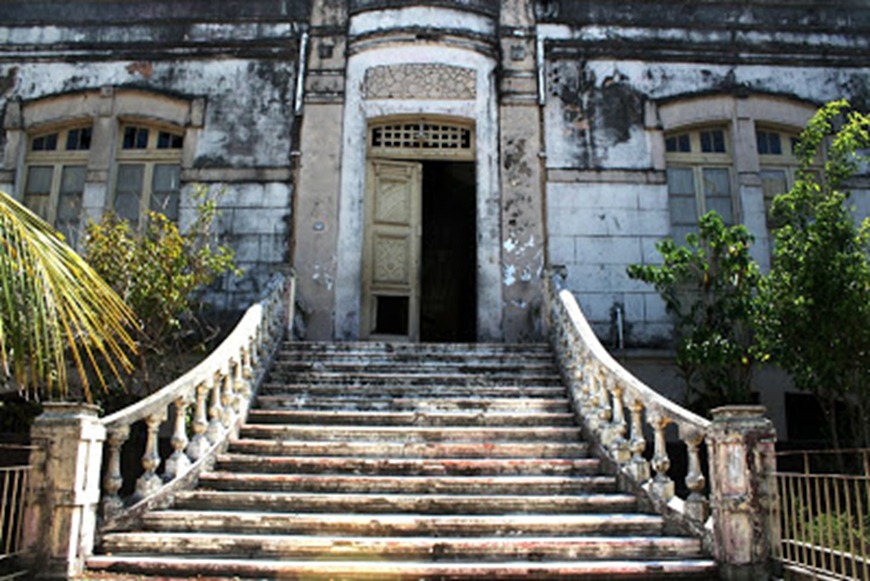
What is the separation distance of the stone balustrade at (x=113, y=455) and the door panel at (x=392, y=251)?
3102 millimetres

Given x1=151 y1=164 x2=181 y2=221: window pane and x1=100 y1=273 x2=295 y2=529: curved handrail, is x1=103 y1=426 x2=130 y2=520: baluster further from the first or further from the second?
x1=151 y1=164 x2=181 y2=221: window pane

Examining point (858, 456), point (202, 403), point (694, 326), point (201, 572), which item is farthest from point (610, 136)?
point (201, 572)

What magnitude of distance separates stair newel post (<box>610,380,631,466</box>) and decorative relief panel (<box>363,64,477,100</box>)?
18.8 feet

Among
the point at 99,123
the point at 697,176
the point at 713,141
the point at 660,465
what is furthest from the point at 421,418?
the point at 99,123

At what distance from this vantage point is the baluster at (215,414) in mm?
6727

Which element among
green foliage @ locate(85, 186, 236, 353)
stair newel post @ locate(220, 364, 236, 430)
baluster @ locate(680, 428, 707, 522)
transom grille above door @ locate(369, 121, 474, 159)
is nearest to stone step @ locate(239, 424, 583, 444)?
stair newel post @ locate(220, 364, 236, 430)

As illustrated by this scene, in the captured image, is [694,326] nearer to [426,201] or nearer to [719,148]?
[719,148]

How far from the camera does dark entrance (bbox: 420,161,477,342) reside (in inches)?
624

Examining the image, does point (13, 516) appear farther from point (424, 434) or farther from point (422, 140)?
point (422, 140)

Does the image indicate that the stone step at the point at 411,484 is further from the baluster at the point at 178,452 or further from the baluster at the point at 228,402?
the baluster at the point at 228,402

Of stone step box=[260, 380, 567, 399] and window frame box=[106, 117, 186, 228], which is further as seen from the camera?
window frame box=[106, 117, 186, 228]

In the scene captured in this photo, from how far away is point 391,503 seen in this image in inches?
233

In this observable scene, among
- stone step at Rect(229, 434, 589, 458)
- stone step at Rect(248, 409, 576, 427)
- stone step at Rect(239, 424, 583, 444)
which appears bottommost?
stone step at Rect(229, 434, 589, 458)

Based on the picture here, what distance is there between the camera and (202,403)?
Result: 662cm
